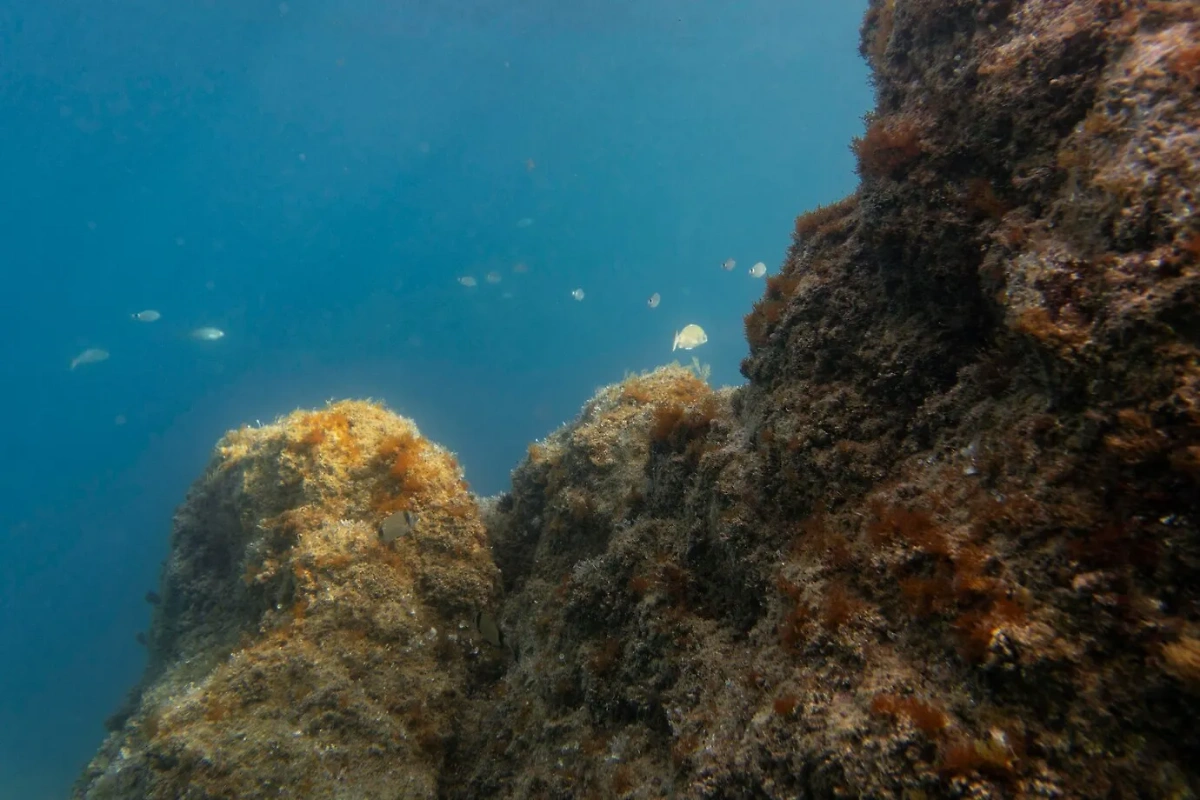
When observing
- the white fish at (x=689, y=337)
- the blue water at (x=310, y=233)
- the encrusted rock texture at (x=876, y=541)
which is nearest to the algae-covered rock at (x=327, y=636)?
the encrusted rock texture at (x=876, y=541)

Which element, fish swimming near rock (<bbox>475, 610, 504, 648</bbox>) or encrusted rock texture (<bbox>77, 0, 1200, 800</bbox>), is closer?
encrusted rock texture (<bbox>77, 0, 1200, 800</bbox>)

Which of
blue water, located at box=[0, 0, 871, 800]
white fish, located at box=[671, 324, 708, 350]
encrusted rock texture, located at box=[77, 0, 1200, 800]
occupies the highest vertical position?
blue water, located at box=[0, 0, 871, 800]

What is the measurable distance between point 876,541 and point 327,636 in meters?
5.19

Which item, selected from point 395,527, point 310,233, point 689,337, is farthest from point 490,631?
point 310,233

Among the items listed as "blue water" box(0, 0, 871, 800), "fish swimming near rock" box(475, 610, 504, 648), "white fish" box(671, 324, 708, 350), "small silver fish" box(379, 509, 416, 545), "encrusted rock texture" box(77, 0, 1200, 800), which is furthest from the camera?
"blue water" box(0, 0, 871, 800)

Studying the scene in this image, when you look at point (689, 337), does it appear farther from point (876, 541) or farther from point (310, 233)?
point (310, 233)

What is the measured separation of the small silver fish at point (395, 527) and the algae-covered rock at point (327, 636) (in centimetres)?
10

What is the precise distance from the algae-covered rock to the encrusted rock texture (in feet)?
0.11

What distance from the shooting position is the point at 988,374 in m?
2.83

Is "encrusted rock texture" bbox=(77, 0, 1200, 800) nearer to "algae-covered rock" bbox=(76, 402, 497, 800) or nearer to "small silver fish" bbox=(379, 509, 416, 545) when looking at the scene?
"algae-covered rock" bbox=(76, 402, 497, 800)

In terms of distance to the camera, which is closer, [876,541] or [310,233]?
[876,541]

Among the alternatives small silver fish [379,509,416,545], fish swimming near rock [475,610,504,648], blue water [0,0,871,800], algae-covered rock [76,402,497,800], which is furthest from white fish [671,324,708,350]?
blue water [0,0,871,800]

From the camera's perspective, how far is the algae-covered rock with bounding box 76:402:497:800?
16.1 feet

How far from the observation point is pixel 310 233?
84.2m
